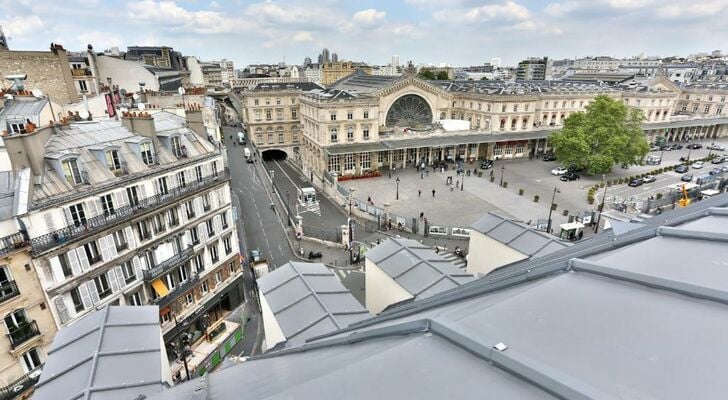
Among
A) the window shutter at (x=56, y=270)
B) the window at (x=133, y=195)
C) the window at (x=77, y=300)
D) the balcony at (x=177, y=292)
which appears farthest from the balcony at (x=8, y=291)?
the balcony at (x=177, y=292)

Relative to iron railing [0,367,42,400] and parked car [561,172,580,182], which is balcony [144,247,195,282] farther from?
parked car [561,172,580,182]

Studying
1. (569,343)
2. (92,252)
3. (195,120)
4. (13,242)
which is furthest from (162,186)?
(569,343)

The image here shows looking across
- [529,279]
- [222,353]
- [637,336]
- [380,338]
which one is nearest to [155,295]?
[222,353]

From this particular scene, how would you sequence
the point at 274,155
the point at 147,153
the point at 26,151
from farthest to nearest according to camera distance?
1. the point at 274,155
2. the point at 147,153
3. the point at 26,151

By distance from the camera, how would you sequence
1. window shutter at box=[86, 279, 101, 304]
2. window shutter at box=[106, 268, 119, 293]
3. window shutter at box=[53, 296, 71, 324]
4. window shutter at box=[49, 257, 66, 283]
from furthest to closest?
window shutter at box=[106, 268, 119, 293] → window shutter at box=[86, 279, 101, 304] → window shutter at box=[53, 296, 71, 324] → window shutter at box=[49, 257, 66, 283]

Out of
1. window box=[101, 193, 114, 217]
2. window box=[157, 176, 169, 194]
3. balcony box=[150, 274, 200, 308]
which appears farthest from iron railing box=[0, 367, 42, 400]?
window box=[157, 176, 169, 194]

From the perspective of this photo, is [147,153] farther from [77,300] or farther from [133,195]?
[77,300]
